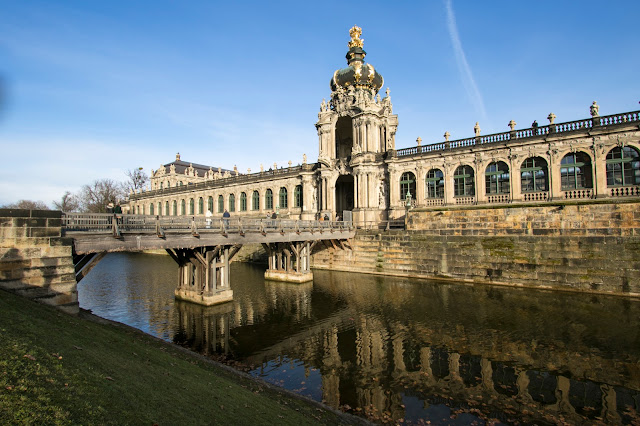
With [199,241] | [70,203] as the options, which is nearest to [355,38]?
[199,241]

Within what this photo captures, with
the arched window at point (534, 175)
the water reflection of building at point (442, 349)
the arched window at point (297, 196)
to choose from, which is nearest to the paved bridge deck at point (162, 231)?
the water reflection of building at point (442, 349)

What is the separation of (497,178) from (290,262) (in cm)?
2053

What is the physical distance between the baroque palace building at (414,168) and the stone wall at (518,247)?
4371mm

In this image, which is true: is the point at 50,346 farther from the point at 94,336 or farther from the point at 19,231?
the point at 19,231

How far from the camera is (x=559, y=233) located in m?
25.9

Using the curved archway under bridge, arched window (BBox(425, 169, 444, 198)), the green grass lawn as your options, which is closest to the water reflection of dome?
arched window (BBox(425, 169, 444, 198))

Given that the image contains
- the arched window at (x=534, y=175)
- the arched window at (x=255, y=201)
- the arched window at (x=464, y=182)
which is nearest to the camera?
the arched window at (x=534, y=175)

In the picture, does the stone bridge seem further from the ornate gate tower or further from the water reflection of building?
the ornate gate tower

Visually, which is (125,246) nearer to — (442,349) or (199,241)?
(199,241)

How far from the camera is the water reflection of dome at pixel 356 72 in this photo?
42.4 m

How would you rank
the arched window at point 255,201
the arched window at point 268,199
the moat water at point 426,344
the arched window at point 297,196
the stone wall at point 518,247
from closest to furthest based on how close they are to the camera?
the moat water at point 426,344 → the stone wall at point 518,247 → the arched window at point 297,196 → the arched window at point 268,199 → the arched window at point 255,201

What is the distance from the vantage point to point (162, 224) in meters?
17.4

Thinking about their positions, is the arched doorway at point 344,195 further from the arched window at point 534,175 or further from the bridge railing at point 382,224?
the arched window at point 534,175

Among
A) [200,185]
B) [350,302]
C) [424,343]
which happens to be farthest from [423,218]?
[200,185]
